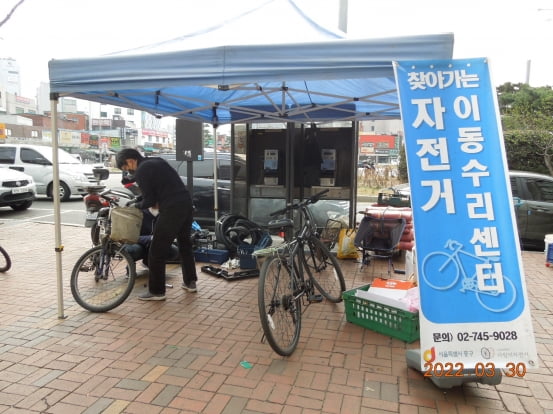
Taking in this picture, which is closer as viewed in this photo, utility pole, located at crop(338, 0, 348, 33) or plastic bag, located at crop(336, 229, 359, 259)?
plastic bag, located at crop(336, 229, 359, 259)

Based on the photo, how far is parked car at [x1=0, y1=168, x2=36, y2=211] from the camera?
34.6ft

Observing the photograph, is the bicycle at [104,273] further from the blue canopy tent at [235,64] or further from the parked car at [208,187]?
the parked car at [208,187]

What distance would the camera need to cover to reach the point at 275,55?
3180 mm

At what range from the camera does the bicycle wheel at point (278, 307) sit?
125 inches

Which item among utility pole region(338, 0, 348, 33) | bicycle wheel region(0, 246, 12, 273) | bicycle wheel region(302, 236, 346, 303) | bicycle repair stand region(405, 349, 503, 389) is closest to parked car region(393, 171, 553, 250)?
utility pole region(338, 0, 348, 33)

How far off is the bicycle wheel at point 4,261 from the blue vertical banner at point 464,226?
5316 millimetres

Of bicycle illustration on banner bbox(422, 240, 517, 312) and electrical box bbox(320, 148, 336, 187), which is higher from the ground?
electrical box bbox(320, 148, 336, 187)

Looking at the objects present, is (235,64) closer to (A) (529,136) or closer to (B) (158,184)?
(B) (158,184)

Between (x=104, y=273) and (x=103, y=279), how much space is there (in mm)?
87

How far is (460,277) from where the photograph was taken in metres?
2.52

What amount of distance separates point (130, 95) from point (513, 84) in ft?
93.9

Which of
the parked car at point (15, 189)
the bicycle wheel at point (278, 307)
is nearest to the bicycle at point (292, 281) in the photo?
the bicycle wheel at point (278, 307)

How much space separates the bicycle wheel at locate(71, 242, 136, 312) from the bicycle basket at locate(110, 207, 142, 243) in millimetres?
190

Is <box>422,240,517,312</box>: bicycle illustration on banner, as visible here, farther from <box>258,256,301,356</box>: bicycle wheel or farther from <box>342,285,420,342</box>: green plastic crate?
<box>258,256,301,356</box>: bicycle wheel
